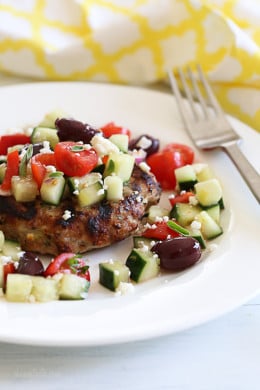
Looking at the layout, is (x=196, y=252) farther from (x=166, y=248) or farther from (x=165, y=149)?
(x=165, y=149)

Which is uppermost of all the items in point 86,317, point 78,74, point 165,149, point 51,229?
point 78,74

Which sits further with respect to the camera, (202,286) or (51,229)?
(51,229)

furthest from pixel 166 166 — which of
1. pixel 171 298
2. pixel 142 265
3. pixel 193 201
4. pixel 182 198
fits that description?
pixel 171 298

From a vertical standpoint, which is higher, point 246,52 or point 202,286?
point 246,52

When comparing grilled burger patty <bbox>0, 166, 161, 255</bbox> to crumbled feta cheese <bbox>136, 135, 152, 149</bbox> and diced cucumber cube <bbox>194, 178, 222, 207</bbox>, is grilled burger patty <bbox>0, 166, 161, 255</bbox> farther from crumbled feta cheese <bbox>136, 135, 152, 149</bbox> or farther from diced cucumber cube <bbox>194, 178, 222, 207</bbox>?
crumbled feta cheese <bbox>136, 135, 152, 149</bbox>

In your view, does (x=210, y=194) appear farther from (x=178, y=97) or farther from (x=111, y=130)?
(x=178, y=97)

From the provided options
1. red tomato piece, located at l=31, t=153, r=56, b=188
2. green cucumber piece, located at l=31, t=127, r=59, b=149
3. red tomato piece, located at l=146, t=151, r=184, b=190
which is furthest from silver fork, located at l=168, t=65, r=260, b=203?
red tomato piece, located at l=31, t=153, r=56, b=188

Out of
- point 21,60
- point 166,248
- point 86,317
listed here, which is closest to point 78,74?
point 21,60

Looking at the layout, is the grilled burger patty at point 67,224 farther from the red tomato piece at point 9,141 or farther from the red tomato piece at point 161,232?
the red tomato piece at point 9,141
